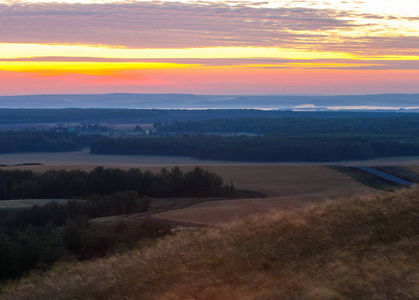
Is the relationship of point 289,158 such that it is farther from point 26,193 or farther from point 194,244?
point 194,244

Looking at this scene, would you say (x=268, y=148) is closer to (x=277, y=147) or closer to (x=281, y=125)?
(x=277, y=147)

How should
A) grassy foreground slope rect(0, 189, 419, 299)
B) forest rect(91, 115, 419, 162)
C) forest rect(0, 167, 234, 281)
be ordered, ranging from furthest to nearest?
forest rect(91, 115, 419, 162) → forest rect(0, 167, 234, 281) → grassy foreground slope rect(0, 189, 419, 299)

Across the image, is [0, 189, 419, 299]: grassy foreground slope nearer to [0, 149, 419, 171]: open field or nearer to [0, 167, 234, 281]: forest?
[0, 167, 234, 281]: forest

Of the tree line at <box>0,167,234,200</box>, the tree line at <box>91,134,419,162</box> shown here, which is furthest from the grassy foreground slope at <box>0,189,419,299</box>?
the tree line at <box>91,134,419,162</box>

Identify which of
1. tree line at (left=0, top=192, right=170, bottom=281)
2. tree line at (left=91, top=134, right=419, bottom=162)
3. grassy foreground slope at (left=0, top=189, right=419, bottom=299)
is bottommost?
tree line at (left=91, top=134, right=419, bottom=162)

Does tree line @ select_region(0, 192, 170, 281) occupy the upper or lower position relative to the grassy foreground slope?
lower

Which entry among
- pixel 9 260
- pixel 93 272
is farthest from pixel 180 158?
pixel 93 272

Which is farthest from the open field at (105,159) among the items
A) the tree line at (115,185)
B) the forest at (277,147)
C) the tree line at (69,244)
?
the tree line at (69,244)

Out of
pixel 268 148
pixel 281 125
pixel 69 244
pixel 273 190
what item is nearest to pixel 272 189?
pixel 273 190

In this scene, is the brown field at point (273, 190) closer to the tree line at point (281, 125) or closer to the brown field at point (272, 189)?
the brown field at point (272, 189)
